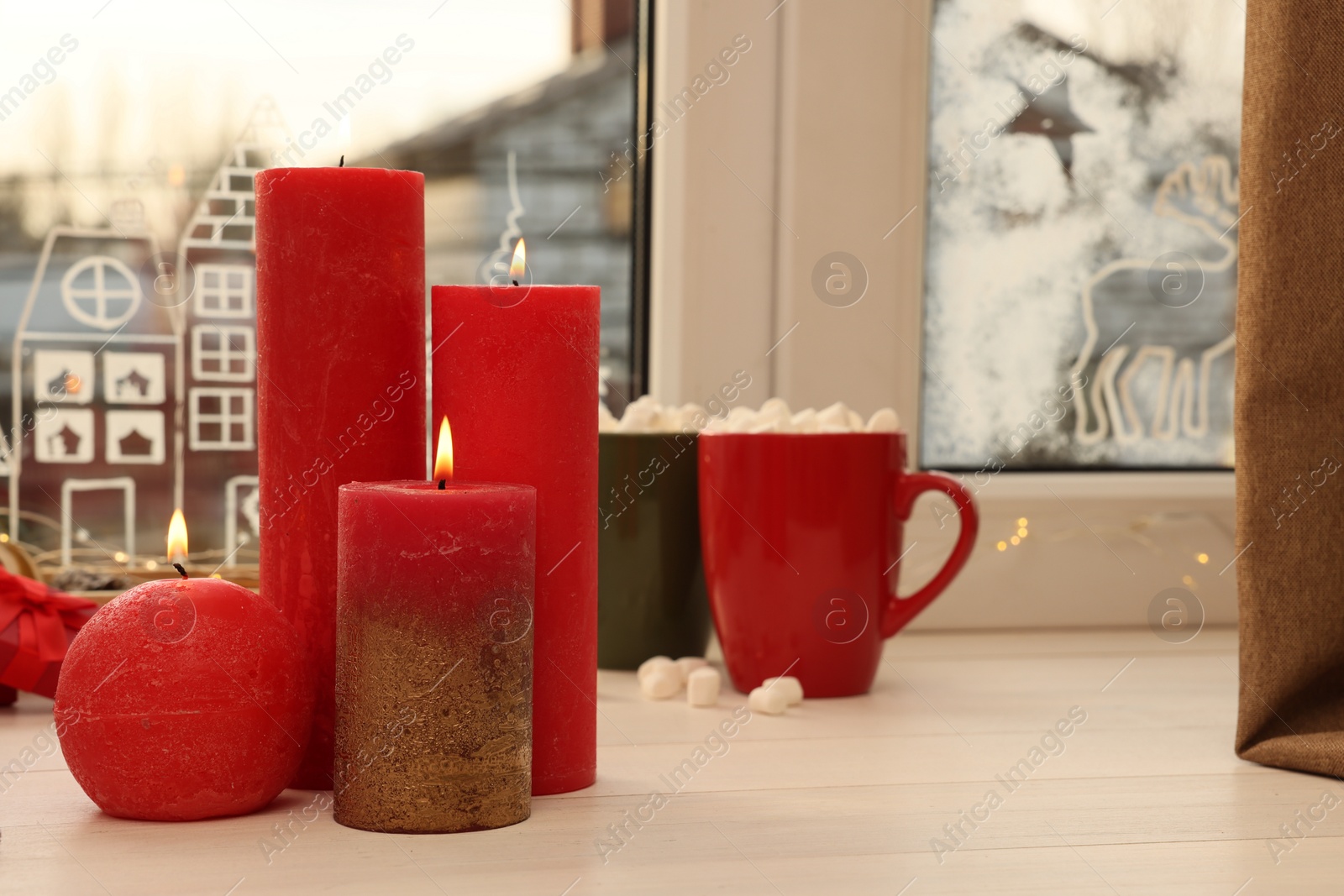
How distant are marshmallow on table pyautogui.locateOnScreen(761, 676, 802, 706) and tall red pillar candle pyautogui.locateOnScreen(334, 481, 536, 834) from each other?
0.94 feet

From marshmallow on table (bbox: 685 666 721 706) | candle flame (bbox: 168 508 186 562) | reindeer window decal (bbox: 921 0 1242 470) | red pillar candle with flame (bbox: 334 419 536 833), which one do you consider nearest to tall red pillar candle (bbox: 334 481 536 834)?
red pillar candle with flame (bbox: 334 419 536 833)

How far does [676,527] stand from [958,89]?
0.49 metres

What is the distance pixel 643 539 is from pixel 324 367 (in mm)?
362

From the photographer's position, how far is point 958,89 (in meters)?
1.15

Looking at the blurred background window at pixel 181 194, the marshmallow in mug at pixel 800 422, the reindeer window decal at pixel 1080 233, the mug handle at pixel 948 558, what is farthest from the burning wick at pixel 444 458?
the reindeer window decal at pixel 1080 233

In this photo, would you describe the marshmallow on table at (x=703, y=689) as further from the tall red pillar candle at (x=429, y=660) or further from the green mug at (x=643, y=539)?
the tall red pillar candle at (x=429, y=660)

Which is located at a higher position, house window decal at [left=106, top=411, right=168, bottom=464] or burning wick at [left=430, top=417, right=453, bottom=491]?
burning wick at [left=430, top=417, right=453, bottom=491]

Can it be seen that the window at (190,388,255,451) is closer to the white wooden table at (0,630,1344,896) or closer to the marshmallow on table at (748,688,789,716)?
the white wooden table at (0,630,1344,896)

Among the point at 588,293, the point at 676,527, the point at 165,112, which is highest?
the point at 165,112

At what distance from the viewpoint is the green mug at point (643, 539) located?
3.09 feet

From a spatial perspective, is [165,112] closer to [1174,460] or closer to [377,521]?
[377,521]

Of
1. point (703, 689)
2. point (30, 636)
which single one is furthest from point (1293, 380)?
point (30, 636)

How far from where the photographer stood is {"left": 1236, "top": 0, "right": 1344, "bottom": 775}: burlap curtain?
71 centimetres

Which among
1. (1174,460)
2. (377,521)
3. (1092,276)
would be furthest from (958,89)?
(377,521)
